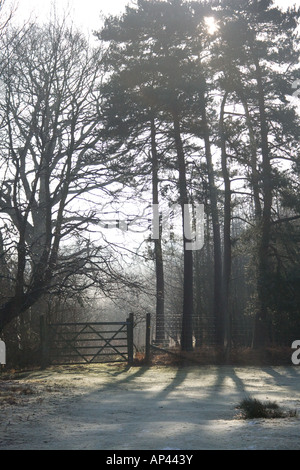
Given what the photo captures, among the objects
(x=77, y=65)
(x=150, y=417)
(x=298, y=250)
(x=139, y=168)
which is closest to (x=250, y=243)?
(x=298, y=250)

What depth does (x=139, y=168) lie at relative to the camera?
2556 centimetres

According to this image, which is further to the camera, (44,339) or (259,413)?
(44,339)

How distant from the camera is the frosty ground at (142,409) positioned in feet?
24.5

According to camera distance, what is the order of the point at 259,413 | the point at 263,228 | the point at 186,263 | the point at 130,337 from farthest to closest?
the point at 263,228 → the point at 186,263 → the point at 130,337 → the point at 259,413

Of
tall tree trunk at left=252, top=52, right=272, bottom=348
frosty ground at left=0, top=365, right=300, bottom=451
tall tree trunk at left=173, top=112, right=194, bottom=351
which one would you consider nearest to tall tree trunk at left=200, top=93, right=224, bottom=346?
tall tree trunk at left=173, top=112, right=194, bottom=351

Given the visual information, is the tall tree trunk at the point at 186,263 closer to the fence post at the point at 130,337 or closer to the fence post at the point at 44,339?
the fence post at the point at 130,337

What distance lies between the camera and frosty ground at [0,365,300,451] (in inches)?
294

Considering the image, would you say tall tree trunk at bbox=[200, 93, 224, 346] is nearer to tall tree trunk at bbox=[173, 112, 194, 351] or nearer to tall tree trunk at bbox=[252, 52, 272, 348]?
tall tree trunk at bbox=[173, 112, 194, 351]

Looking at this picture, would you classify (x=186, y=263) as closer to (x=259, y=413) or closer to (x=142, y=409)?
(x=142, y=409)

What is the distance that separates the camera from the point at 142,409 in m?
11.4

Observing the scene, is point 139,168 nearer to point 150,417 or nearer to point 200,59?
point 200,59

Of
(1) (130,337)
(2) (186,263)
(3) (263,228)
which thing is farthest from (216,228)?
(1) (130,337)

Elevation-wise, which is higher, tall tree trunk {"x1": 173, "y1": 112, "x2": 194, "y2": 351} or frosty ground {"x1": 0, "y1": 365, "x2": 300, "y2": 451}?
tall tree trunk {"x1": 173, "y1": 112, "x2": 194, "y2": 351}

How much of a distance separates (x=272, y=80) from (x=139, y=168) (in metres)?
8.70
